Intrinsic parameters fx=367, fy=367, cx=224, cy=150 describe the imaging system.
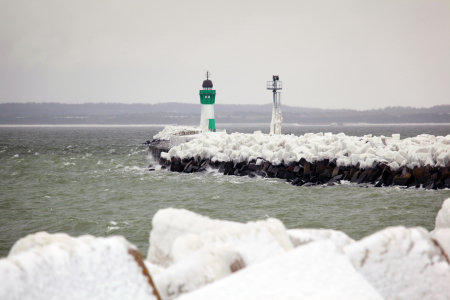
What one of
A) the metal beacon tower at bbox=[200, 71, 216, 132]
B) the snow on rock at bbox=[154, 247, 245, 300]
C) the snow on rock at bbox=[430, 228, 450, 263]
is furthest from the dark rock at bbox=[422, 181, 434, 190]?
the metal beacon tower at bbox=[200, 71, 216, 132]

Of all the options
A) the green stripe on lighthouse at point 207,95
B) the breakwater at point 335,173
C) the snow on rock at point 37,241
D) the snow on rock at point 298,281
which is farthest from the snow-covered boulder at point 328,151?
the green stripe on lighthouse at point 207,95

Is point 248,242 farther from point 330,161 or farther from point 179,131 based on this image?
point 179,131

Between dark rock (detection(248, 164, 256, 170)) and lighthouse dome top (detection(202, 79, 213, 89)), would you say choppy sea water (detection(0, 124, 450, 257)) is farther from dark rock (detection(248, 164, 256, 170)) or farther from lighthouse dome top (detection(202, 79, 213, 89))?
lighthouse dome top (detection(202, 79, 213, 89))

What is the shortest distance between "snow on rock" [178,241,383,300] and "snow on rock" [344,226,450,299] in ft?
0.77

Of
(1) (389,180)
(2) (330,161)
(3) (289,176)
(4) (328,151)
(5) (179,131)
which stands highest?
(5) (179,131)

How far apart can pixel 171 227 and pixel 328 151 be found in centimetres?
1021

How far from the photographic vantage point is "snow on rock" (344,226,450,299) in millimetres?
1692

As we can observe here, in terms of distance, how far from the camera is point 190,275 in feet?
5.15

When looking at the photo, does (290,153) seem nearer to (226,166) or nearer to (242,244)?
(226,166)

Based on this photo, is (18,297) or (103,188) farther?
(103,188)

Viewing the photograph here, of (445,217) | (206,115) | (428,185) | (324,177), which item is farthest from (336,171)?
(206,115)

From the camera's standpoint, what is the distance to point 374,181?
10625mm

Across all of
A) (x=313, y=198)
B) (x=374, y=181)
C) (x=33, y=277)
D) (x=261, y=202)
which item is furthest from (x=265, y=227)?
(x=374, y=181)

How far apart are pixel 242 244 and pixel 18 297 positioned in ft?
3.09
